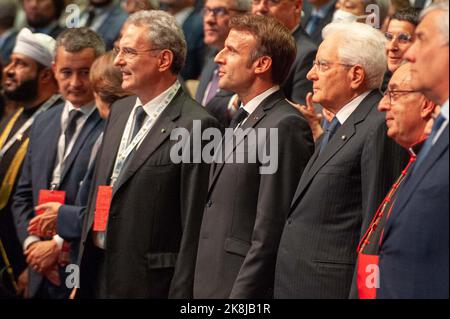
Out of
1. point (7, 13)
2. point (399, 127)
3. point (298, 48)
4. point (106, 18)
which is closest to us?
point (399, 127)

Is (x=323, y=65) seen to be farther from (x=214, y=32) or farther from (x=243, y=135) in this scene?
(x=214, y=32)

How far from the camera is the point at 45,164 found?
240 inches

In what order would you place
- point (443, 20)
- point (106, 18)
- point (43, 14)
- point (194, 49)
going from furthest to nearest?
point (43, 14) → point (106, 18) → point (194, 49) → point (443, 20)

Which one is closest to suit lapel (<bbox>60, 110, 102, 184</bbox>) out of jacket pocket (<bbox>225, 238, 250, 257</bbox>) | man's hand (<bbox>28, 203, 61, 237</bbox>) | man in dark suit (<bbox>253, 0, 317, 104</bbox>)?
man's hand (<bbox>28, 203, 61, 237</bbox>)

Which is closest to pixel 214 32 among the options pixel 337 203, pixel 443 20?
pixel 337 203

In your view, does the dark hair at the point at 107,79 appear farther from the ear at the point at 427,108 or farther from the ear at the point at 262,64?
the ear at the point at 427,108

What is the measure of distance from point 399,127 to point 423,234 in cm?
76

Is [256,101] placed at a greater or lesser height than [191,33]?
greater

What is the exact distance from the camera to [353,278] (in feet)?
13.6

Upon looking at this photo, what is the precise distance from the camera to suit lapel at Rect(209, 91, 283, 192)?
15.8ft

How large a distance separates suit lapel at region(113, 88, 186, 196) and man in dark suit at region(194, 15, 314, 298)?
320 mm

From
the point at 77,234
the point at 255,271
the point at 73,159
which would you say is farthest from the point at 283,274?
the point at 73,159

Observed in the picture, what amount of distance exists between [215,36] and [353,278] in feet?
9.61

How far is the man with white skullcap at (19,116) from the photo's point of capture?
6512 mm
